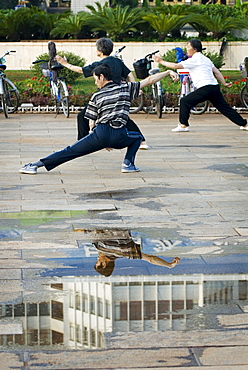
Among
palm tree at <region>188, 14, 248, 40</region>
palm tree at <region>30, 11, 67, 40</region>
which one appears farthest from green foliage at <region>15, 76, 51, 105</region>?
palm tree at <region>30, 11, 67, 40</region>

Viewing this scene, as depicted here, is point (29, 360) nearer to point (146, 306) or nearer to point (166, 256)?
point (146, 306)

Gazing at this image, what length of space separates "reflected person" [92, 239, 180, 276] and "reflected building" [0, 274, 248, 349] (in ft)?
0.88

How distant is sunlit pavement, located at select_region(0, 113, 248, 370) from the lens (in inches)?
156

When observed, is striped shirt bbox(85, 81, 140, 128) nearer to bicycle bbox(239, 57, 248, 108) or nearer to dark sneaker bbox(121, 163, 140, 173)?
dark sneaker bbox(121, 163, 140, 173)

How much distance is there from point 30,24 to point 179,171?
30153 mm

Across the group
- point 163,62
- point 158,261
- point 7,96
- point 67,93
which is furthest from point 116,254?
point 7,96

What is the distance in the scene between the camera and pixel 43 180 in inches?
350

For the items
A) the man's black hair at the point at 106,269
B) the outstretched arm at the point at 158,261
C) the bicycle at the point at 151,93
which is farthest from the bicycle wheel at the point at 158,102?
the man's black hair at the point at 106,269

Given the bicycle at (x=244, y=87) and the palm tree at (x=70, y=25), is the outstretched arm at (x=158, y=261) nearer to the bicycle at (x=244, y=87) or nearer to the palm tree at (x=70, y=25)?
the bicycle at (x=244, y=87)

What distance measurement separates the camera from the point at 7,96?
51.6 feet

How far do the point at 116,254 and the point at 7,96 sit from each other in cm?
1057

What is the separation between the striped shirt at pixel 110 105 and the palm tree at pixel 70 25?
28982 mm

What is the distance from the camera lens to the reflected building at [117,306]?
417 centimetres

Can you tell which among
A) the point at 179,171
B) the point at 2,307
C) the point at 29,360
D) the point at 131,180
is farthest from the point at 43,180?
the point at 29,360
